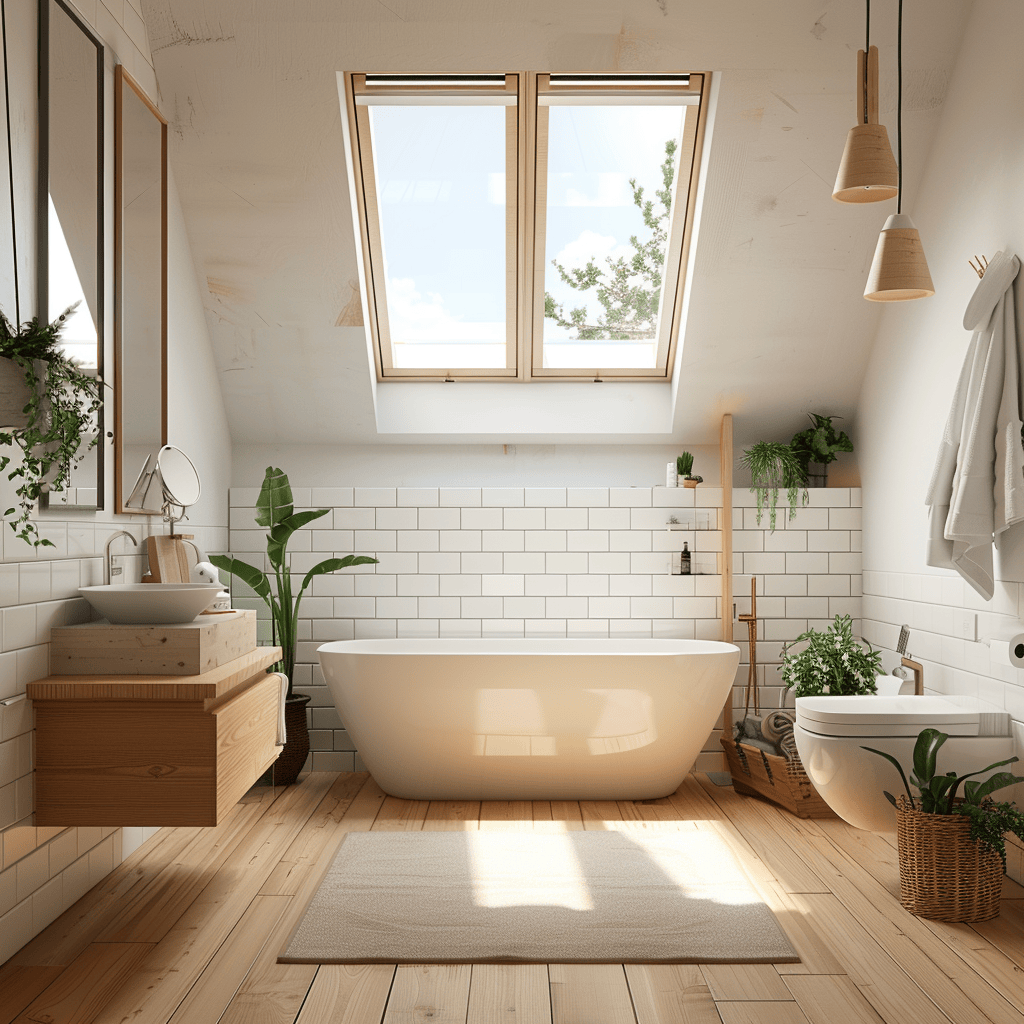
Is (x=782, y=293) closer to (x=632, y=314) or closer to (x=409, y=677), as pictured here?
(x=632, y=314)

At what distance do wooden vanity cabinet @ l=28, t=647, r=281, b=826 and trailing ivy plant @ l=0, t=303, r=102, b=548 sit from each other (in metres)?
0.49

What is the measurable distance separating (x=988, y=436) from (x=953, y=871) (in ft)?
4.66

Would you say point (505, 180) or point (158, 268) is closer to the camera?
point (158, 268)

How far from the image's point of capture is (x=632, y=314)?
4957 mm

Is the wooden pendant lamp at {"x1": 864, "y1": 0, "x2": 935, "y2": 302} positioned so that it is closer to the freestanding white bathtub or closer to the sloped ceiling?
the sloped ceiling

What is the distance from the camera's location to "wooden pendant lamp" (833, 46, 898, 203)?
2.95 metres

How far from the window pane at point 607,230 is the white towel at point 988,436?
1.61 metres

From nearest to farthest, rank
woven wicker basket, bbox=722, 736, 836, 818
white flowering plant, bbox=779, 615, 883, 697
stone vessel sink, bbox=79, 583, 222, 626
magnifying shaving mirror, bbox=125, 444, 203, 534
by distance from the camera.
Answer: stone vessel sink, bbox=79, 583, 222, 626, magnifying shaving mirror, bbox=125, 444, 203, 534, woven wicker basket, bbox=722, 736, 836, 818, white flowering plant, bbox=779, 615, 883, 697

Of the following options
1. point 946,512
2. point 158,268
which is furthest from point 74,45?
point 946,512

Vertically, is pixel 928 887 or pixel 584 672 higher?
pixel 584 672

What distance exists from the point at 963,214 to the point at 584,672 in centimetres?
239

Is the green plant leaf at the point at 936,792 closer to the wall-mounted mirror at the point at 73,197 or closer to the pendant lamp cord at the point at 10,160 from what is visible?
the wall-mounted mirror at the point at 73,197

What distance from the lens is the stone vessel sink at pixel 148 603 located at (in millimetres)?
2877

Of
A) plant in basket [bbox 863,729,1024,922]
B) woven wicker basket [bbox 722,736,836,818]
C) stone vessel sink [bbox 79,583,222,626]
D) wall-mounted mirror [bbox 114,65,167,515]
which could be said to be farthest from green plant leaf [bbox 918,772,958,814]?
wall-mounted mirror [bbox 114,65,167,515]
